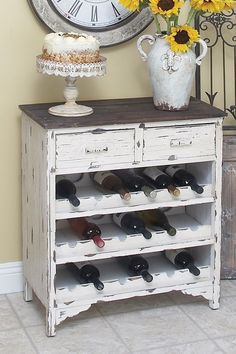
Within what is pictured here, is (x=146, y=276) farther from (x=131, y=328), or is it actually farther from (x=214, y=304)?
(x=214, y=304)

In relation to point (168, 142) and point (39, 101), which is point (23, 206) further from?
point (168, 142)

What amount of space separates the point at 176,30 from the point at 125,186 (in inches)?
25.5

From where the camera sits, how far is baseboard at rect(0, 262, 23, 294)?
357 centimetres

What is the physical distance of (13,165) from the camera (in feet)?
11.5

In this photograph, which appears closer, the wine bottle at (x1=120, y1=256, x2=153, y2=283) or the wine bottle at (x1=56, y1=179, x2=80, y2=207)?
the wine bottle at (x1=56, y1=179, x2=80, y2=207)

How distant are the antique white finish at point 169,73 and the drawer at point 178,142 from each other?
0.12m

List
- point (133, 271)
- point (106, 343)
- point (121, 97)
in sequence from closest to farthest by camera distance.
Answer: point (106, 343), point (133, 271), point (121, 97)

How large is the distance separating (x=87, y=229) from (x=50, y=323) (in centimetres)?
39

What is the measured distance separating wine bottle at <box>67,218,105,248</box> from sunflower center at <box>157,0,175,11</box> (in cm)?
88

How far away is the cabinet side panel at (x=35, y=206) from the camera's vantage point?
312 cm

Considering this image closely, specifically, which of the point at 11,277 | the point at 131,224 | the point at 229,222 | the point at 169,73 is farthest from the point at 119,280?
the point at 169,73

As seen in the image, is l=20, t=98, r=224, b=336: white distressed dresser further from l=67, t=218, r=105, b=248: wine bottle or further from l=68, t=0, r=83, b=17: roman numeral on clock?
l=68, t=0, r=83, b=17: roman numeral on clock

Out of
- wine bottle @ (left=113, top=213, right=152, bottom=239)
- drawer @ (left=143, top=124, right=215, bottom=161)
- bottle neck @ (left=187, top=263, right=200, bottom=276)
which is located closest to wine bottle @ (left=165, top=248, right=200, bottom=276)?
bottle neck @ (left=187, top=263, right=200, bottom=276)

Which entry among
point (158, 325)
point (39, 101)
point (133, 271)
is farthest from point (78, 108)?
point (158, 325)
